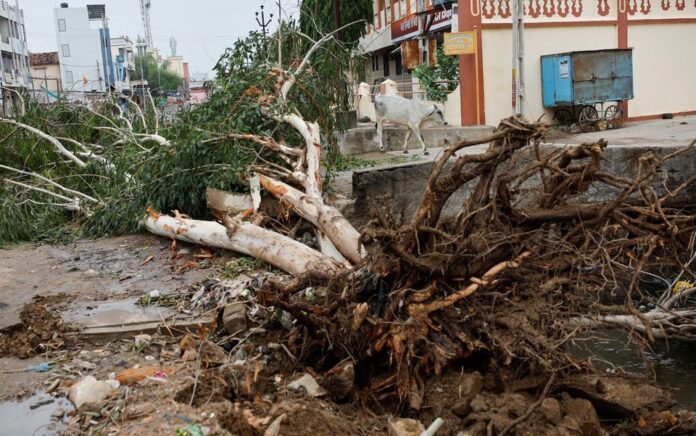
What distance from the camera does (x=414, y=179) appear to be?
9773 millimetres

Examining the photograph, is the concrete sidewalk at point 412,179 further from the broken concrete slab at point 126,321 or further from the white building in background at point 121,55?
the white building in background at point 121,55

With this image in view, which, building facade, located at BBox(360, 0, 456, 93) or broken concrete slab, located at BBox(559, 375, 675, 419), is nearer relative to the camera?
broken concrete slab, located at BBox(559, 375, 675, 419)

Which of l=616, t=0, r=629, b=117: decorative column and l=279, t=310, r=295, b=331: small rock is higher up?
l=616, t=0, r=629, b=117: decorative column

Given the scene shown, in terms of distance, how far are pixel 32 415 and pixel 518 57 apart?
12323 mm

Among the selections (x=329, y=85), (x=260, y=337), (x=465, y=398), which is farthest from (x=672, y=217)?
(x=329, y=85)

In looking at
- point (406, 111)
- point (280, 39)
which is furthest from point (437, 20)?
point (280, 39)

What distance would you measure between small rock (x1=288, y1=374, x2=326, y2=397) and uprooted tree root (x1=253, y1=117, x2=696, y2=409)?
251mm

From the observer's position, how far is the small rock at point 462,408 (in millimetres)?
4926

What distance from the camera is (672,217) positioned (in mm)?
5418

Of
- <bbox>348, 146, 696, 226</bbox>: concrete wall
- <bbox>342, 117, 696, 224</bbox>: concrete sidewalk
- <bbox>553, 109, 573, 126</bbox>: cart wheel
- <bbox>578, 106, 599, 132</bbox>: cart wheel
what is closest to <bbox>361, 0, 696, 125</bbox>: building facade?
<bbox>553, 109, 573, 126</bbox>: cart wheel

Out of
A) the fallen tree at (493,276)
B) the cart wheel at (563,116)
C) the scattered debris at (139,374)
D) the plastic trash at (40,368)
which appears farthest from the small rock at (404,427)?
the cart wheel at (563,116)

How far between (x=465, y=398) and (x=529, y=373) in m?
0.55

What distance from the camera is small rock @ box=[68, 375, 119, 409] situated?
435cm

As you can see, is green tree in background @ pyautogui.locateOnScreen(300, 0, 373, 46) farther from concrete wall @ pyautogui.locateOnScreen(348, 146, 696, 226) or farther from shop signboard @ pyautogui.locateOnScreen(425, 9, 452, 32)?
concrete wall @ pyautogui.locateOnScreen(348, 146, 696, 226)
